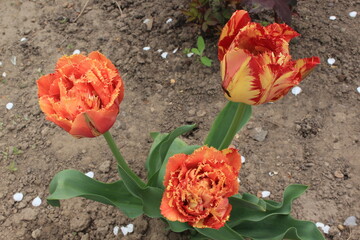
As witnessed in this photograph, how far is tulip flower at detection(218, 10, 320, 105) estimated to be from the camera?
3.33 feet

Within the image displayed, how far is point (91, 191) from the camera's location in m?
1.39

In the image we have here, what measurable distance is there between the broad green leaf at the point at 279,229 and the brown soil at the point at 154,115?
342 mm

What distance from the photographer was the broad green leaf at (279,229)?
1368 mm

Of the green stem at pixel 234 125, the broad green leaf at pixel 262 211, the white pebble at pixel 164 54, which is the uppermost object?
the green stem at pixel 234 125

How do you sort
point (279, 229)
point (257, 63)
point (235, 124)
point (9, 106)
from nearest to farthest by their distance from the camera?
point (257, 63) → point (235, 124) → point (279, 229) → point (9, 106)

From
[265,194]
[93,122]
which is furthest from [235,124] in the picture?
[265,194]

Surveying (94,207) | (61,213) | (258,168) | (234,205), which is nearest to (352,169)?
(258,168)

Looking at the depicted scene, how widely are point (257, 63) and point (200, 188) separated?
1.11 ft

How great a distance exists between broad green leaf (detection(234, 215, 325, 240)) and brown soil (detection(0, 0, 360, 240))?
0.34 meters

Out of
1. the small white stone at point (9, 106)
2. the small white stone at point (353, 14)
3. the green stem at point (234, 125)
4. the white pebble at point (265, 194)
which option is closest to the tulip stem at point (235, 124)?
the green stem at point (234, 125)

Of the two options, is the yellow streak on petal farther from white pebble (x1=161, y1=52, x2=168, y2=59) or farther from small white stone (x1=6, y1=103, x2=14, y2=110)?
small white stone (x1=6, y1=103, x2=14, y2=110)

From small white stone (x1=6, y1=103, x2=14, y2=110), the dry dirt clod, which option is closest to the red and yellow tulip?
the dry dirt clod

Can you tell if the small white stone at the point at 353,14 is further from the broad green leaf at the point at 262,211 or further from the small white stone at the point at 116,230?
the small white stone at the point at 116,230

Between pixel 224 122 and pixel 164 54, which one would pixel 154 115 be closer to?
pixel 164 54
